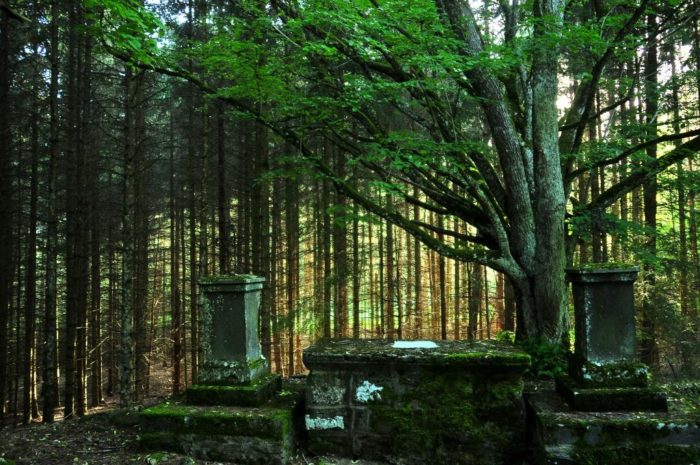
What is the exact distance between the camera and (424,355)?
3984 mm

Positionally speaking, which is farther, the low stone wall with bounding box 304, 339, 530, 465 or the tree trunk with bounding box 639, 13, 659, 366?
the tree trunk with bounding box 639, 13, 659, 366

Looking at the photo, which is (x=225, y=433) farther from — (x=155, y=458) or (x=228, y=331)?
(x=228, y=331)

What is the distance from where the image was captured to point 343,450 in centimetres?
406

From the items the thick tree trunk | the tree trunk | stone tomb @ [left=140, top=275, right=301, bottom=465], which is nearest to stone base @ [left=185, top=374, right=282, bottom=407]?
stone tomb @ [left=140, top=275, right=301, bottom=465]

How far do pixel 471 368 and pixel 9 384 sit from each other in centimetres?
1583

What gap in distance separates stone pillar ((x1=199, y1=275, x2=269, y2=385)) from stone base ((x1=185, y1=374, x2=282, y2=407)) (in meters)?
0.07

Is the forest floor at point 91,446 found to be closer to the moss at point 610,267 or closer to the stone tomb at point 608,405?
the stone tomb at point 608,405

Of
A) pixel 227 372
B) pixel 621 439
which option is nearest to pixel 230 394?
pixel 227 372

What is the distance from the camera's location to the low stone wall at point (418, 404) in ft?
12.8

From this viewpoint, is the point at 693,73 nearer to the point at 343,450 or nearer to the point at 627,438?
the point at 627,438

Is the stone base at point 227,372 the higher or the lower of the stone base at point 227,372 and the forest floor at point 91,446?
the higher

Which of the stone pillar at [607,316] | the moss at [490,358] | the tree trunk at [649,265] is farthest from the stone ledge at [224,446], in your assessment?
the tree trunk at [649,265]

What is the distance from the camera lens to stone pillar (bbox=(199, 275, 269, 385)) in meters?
4.28

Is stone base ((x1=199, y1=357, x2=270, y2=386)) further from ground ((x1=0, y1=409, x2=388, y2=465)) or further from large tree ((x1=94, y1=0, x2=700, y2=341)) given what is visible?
large tree ((x1=94, y1=0, x2=700, y2=341))
